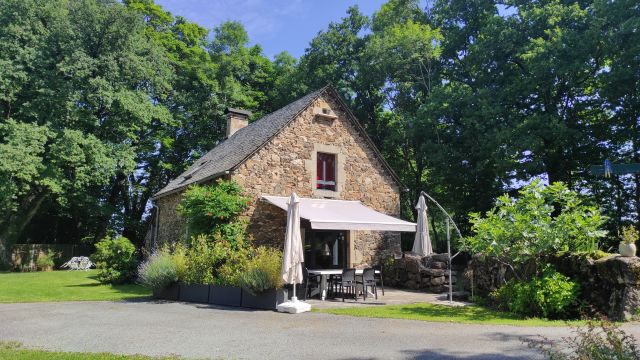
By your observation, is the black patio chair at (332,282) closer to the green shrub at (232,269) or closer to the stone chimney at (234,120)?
the green shrub at (232,269)

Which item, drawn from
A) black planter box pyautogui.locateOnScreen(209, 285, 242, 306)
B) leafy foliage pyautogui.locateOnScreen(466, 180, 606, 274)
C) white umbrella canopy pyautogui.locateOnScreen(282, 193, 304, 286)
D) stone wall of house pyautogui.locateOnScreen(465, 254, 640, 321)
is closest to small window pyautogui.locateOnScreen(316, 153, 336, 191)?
white umbrella canopy pyautogui.locateOnScreen(282, 193, 304, 286)

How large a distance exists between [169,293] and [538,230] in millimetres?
10302

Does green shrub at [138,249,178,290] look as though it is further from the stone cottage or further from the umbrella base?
the umbrella base

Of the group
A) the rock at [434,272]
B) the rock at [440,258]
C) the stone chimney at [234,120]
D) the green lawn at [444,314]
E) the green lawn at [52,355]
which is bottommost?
the green lawn at [52,355]

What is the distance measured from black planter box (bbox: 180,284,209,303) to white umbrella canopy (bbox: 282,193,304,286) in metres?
2.89

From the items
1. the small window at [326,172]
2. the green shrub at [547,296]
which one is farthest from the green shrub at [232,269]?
the green shrub at [547,296]

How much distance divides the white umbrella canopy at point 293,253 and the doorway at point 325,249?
223 inches

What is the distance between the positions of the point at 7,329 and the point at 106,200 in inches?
1050

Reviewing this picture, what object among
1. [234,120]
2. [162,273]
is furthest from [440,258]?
[234,120]

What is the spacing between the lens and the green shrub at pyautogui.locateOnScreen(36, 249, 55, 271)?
29328 mm

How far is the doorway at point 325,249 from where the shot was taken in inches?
680

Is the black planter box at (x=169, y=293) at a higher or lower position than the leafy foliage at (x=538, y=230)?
lower

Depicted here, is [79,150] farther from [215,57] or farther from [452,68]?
[452,68]

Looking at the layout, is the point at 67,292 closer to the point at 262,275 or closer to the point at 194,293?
the point at 194,293
